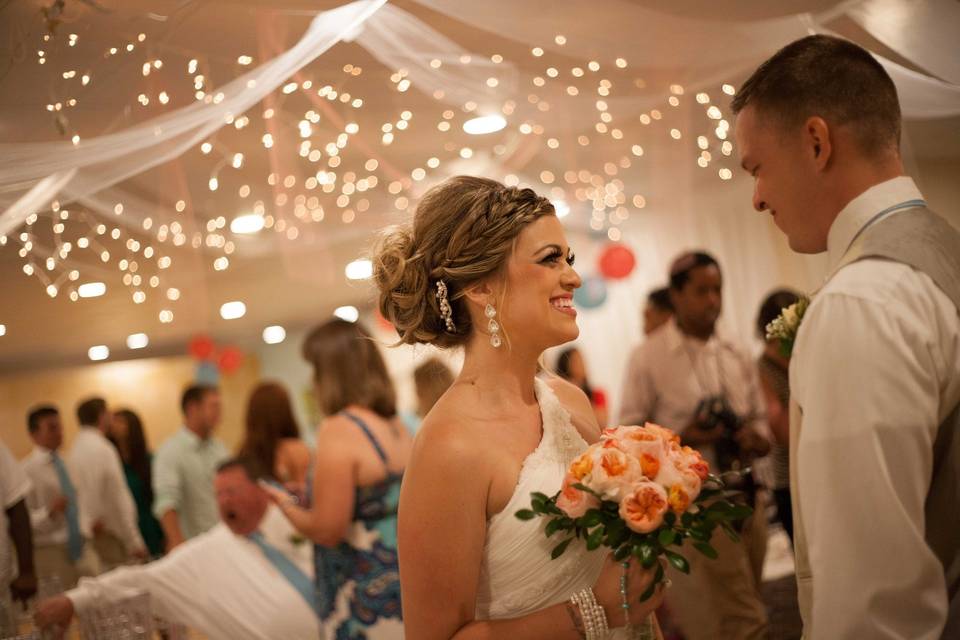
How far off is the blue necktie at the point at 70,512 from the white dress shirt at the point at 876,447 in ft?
7.86

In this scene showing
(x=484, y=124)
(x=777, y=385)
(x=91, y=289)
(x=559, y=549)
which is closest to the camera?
(x=559, y=549)

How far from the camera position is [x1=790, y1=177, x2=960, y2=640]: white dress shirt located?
1680mm

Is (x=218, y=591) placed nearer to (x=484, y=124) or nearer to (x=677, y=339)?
(x=484, y=124)

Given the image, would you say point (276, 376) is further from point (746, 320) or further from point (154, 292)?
point (154, 292)

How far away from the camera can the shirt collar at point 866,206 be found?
1898mm

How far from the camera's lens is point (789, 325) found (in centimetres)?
216

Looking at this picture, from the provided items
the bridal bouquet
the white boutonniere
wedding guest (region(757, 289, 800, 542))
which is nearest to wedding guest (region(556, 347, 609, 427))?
wedding guest (region(757, 289, 800, 542))

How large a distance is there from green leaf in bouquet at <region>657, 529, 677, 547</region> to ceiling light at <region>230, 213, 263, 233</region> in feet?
7.79

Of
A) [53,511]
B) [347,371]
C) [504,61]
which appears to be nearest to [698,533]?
[347,371]

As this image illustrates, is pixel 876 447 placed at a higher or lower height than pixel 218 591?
higher

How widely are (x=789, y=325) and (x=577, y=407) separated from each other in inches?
22.4

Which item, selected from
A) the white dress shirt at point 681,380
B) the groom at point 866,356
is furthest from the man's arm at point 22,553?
the white dress shirt at point 681,380

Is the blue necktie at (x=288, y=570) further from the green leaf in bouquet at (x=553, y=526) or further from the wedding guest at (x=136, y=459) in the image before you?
the green leaf in bouquet at (x=553, y=526)

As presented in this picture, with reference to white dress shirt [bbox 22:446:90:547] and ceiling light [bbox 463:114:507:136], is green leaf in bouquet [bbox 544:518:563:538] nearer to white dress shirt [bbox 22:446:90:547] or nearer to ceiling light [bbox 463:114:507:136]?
white dress shirt [bbox 22:446:90:547]
